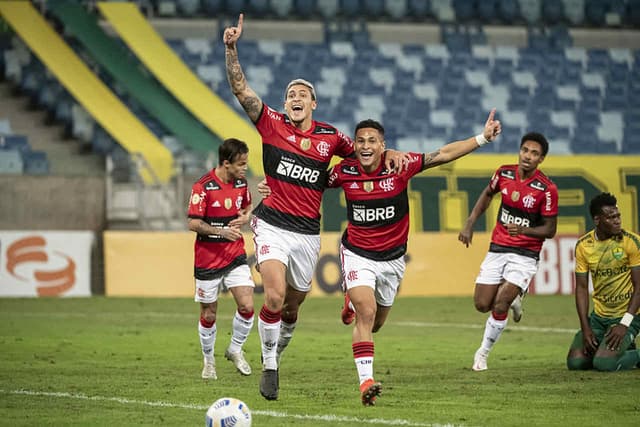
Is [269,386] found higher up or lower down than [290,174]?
lower down

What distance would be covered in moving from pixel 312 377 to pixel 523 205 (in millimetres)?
2998

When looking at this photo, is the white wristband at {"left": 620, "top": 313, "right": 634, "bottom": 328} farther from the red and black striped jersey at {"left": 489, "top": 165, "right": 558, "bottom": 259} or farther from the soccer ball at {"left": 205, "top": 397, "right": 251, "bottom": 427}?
the soccer ball at {"left": 205, "top": 397, "right": 251, "bottom": 427}

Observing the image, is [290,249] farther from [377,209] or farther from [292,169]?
[377,209]

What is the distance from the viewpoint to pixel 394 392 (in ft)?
34.1

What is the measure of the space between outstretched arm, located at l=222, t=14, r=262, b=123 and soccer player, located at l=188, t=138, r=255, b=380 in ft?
4.08

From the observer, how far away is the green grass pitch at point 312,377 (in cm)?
892

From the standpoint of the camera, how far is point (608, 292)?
12117 mm

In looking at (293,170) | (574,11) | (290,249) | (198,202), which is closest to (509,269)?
(290,249)

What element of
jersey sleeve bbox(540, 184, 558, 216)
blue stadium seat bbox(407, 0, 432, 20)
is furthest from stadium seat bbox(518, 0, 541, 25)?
jersey sleeve bbox(540, 184, 558, 216)

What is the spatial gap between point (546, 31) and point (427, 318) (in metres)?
17.7

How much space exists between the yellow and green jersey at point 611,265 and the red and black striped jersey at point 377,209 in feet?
8.57

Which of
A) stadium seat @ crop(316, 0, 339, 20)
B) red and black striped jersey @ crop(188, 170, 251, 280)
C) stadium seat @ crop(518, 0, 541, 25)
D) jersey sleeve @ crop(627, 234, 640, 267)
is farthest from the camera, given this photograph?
stadium seat @ crop(518, 0, 541, 25)

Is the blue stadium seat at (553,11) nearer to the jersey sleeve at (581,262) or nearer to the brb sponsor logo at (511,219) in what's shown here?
the brb sponsor logo at (511,219)

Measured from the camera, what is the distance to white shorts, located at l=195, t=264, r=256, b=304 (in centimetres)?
1179
